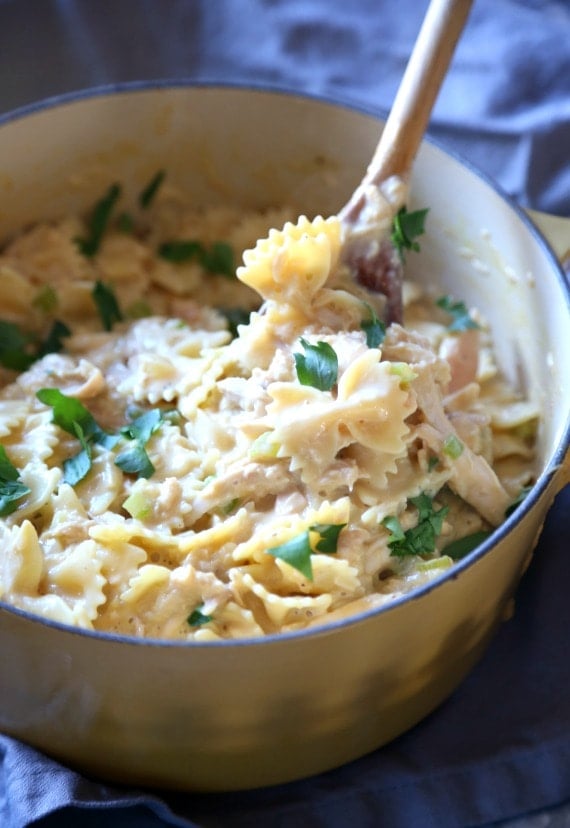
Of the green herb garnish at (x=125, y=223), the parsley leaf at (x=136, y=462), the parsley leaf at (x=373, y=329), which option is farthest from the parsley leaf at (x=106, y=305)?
the parsley leaf at (x=373, y=329)

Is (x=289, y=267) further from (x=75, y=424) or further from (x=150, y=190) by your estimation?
(x=150, y=190)

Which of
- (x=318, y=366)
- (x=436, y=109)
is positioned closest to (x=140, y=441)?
(x=318, y=366)

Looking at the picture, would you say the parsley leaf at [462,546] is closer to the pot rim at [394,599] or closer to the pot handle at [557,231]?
the pot rim at [394,599]

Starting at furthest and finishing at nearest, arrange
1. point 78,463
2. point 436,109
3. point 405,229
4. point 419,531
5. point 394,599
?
1. point 436,109
2. point 405,229
3. point 78,463
4. point 419,531
5. point 394,599

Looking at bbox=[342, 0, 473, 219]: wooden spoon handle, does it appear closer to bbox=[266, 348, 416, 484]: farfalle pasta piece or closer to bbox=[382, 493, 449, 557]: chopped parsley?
bbox=[266, 348, 416, 484]: farfalle pasta piece

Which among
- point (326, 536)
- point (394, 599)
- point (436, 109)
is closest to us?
point (394, 599)
